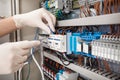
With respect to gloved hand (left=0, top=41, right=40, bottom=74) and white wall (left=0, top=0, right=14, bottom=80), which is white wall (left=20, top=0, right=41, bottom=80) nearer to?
white wall (left=0, top=0, right=14, bottom=80)

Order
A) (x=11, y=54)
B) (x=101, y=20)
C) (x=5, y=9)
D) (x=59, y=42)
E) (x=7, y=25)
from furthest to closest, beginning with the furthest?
(x=5, y=9) < (x=7, y=25) < (x=59, y=42) < (x=11, y=54) < (x=101, y=20)

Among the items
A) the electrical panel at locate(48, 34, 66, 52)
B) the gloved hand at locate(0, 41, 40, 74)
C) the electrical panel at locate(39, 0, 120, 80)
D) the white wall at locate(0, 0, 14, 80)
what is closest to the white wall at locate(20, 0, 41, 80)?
the white wall at locate(0, 0, 14, 80)

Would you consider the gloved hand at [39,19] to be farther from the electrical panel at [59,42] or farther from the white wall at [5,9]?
the white wall at [5,9]

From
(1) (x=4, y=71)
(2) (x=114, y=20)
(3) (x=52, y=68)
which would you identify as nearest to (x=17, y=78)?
(3) (x=52, y=68)

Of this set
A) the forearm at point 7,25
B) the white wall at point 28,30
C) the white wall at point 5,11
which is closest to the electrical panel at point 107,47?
the forearm at point 7,25

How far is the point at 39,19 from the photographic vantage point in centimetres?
117

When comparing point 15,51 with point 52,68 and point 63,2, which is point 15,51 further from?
point 52,68

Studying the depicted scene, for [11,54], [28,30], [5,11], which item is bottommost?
[11,54]

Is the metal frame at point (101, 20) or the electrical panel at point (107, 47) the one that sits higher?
the metal frame at point (101, 20)

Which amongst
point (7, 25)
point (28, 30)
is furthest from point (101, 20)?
point (28, 30)

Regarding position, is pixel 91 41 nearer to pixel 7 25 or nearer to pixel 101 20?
pixel 101 20

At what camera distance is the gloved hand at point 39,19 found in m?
1.13

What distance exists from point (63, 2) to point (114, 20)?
769 mm

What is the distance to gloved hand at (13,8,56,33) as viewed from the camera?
1.13 metres
